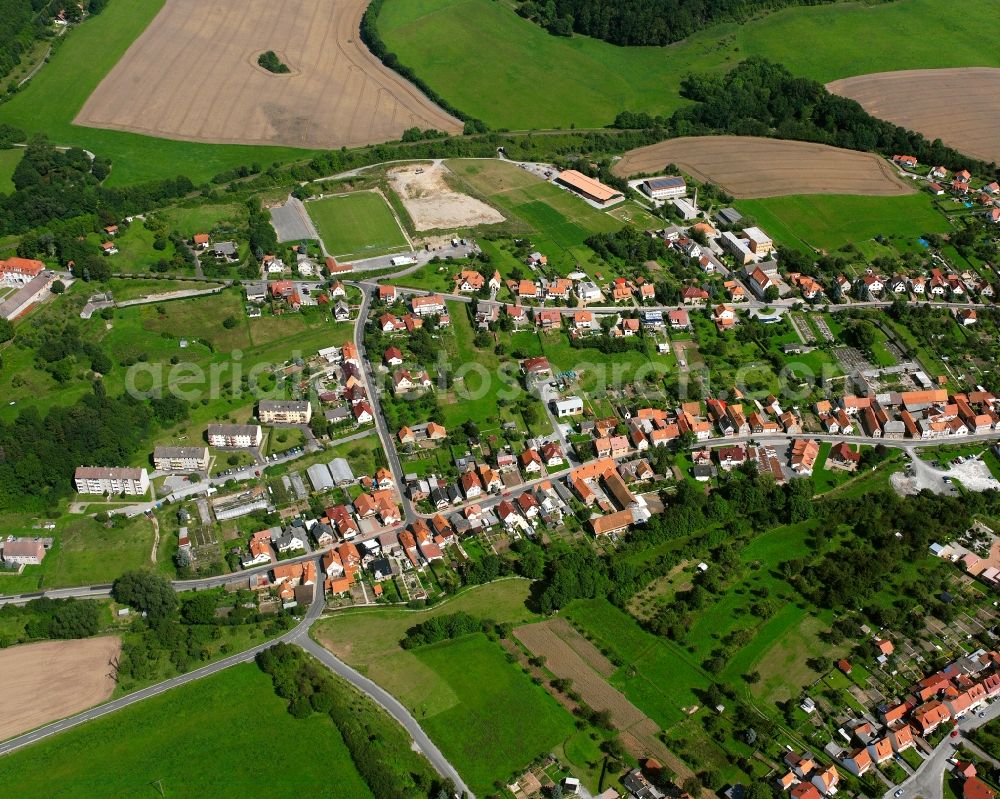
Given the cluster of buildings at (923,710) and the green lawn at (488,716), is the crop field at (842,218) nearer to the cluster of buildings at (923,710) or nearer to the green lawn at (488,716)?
the cluster of buildings at (923,710)

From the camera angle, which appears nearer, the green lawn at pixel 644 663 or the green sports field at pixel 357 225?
the green lawn at pixel 644 663

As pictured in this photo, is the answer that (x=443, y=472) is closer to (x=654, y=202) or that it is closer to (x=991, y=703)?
(x=991, y=703)

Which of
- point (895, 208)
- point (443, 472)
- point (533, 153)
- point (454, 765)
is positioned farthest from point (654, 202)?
point (454, 765)

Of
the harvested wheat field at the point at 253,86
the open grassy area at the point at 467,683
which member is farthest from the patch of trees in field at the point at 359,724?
Result: the harvested wheat field at the point at 253,86

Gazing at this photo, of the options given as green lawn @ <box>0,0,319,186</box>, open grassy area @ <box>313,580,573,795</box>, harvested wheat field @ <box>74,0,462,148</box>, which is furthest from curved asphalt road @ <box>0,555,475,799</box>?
harvested wheat field @ <box>74,0,462,148</box>

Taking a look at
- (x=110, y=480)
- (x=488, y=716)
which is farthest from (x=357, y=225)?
(x=488, y=716)

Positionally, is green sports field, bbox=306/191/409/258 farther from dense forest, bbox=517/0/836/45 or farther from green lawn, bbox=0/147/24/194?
dense forest, bbox=517/0/836/45

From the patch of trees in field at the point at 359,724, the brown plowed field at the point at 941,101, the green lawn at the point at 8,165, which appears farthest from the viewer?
the brown plowed field at the point at 941,101
